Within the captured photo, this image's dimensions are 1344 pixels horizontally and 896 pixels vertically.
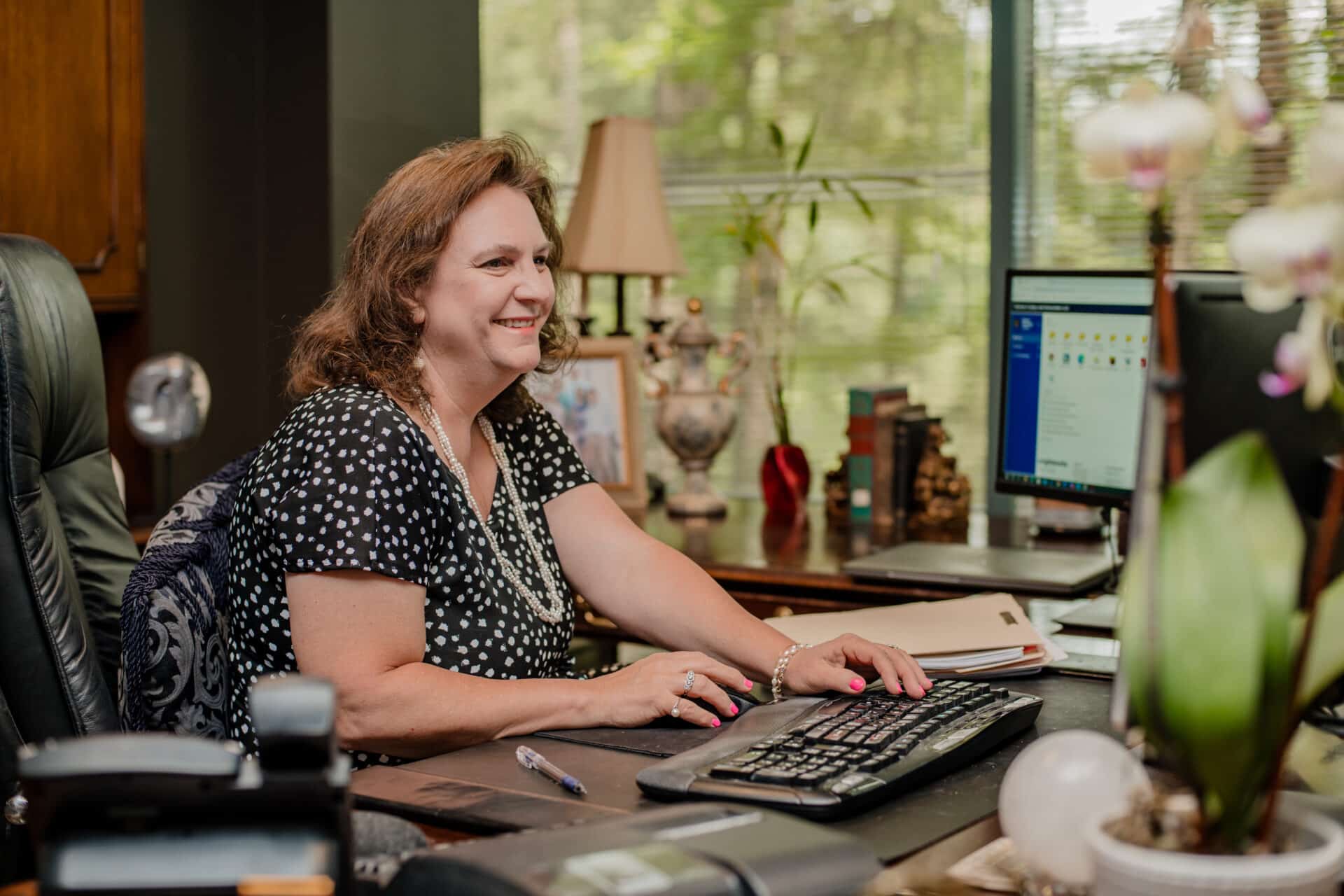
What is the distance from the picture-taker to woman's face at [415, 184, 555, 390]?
1.74 m

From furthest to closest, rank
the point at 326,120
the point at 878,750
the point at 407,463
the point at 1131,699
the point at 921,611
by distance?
1. the point at 326,120
2. the point at 921,611
3. the point at 407,463
4. the point at 878,750
5. the point at 1131,699

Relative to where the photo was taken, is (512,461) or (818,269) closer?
(512,461)

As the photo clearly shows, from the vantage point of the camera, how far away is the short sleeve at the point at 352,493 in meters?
1.49

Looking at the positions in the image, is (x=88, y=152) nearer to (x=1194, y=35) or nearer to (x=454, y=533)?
(x=454, y=533)

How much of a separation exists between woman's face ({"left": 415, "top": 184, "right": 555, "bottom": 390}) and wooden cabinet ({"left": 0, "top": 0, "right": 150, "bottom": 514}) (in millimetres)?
1229

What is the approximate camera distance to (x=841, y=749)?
119 centimetres

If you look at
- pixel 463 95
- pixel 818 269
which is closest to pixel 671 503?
pixel 818 269

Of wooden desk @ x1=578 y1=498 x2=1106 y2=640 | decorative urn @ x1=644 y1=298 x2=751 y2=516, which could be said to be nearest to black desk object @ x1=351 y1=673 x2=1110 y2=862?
wooden desk @ x1=578 y1=498 x2=1106 y2=640

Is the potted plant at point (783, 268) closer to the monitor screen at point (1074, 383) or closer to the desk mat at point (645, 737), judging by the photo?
the monitor screen at point (1074, 383)

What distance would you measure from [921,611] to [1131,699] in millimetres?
1029

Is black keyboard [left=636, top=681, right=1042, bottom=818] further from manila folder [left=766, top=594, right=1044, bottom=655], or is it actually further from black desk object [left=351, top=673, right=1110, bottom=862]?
manila folder [left=766, top=594, right=1044, bottom=655]

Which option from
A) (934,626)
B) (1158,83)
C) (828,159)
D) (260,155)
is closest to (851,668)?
(934,626)

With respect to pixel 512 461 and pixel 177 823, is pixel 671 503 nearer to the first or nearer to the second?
pixel 512 461

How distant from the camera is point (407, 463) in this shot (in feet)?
5.17
